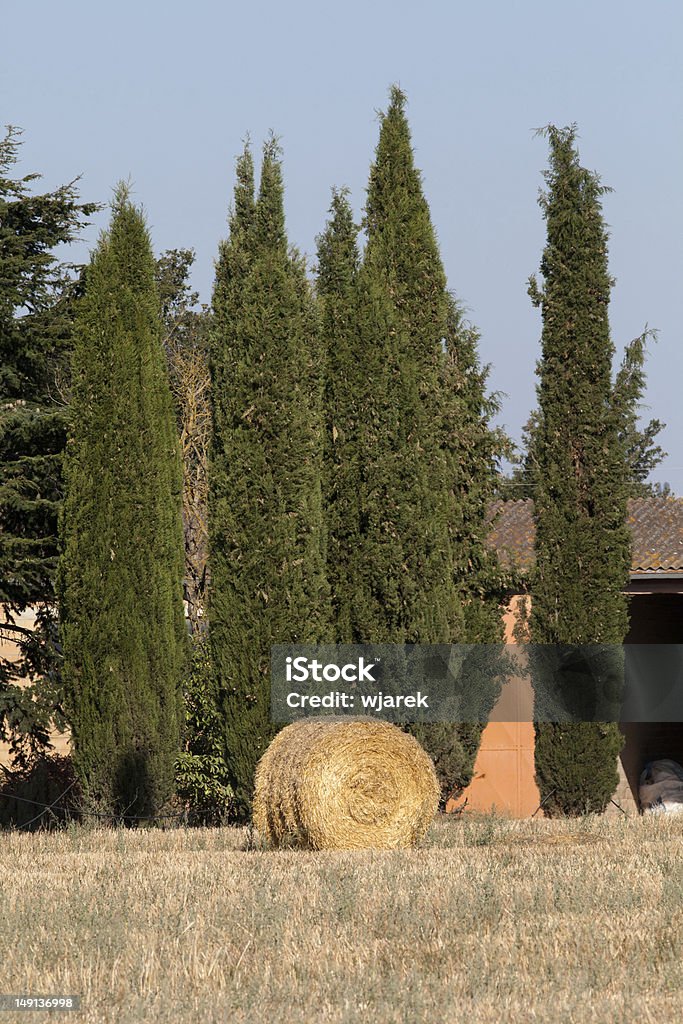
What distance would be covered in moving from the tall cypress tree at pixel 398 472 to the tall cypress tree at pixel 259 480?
0.55 meters

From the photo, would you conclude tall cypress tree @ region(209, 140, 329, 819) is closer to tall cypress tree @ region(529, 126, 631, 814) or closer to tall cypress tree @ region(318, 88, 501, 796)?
tall cypress tree @ region(318, 88, 501, 796)

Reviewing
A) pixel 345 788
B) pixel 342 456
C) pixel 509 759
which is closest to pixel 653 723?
pixel 509 759

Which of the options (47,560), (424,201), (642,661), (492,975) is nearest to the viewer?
(492,975)

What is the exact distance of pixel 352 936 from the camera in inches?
308

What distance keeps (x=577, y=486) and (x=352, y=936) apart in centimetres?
1027

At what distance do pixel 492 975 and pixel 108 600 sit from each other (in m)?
9.32

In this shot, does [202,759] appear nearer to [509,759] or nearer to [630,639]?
[509,759]

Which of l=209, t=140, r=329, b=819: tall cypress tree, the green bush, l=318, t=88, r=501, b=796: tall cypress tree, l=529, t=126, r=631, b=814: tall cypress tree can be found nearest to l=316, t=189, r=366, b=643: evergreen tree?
l=318, t=88, r=501, b=796: tall cypress tree

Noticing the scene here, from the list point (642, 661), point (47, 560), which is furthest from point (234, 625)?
point (642, 661)

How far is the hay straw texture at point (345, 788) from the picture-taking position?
486 inches

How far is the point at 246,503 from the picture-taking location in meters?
15.9

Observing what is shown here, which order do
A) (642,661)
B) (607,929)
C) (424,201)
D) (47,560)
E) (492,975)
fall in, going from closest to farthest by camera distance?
1. (492,975)
2. (607,929)
3. (47,560)
4. (424,201)
5. (642,661)

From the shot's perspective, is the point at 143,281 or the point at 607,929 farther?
the point at 143,281

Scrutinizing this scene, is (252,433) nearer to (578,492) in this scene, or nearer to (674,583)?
(578,492)
